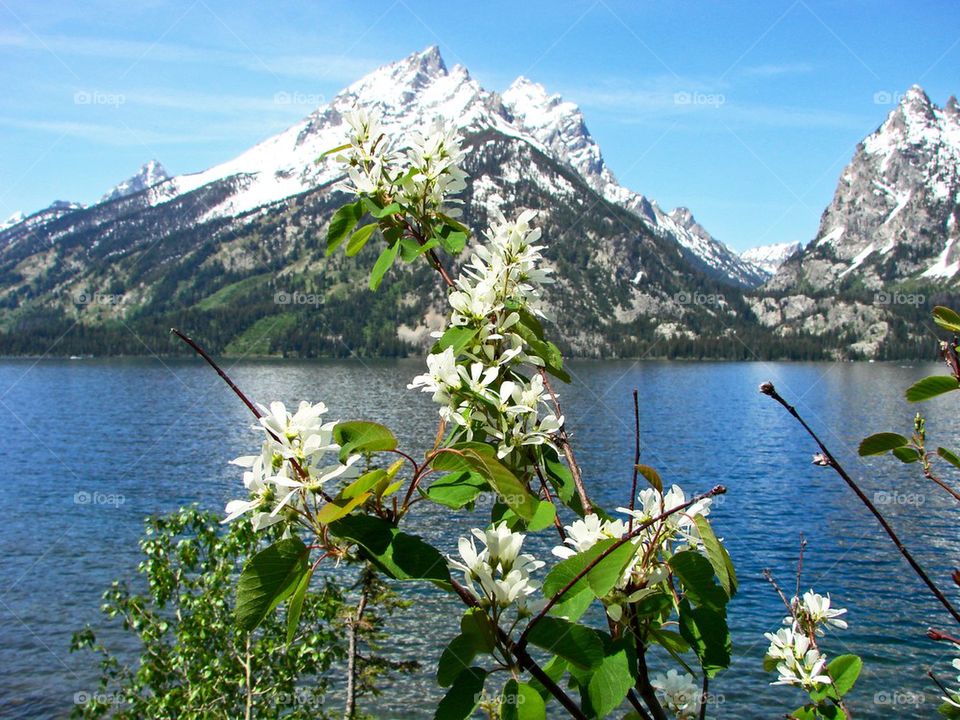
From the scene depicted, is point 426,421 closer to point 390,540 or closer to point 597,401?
point 597,401

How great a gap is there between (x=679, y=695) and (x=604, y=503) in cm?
3336

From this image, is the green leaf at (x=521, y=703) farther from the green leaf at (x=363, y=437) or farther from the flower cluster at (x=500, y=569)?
the green leaf at (x=363, y=437)

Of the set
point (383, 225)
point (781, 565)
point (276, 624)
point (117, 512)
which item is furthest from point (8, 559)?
point (383, 225)

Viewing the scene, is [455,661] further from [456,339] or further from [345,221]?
[345,221]

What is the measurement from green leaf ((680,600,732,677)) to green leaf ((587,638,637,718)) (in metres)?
0.19

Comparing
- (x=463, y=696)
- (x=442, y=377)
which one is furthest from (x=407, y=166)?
(x=463, y=696)

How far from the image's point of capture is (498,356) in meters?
2.07

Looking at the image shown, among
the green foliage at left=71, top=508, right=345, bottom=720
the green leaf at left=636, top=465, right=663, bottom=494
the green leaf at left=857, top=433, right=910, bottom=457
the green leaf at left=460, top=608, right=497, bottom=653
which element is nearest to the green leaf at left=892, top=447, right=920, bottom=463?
the green leaf at left=857, top=433, right=910, bottom=457

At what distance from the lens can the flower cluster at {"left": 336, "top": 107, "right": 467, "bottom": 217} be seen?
232cm

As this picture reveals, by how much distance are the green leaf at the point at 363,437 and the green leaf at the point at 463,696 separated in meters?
0.48

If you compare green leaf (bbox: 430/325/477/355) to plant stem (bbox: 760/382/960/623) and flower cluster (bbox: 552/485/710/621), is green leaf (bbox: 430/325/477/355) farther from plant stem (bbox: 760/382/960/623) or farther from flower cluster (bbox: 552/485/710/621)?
plant stem (bbox: 760/382/960/623)

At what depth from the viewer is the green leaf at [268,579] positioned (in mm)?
1271

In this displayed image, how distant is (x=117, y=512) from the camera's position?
3453 centimetres

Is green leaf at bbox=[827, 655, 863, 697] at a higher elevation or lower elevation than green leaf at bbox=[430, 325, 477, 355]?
lower
